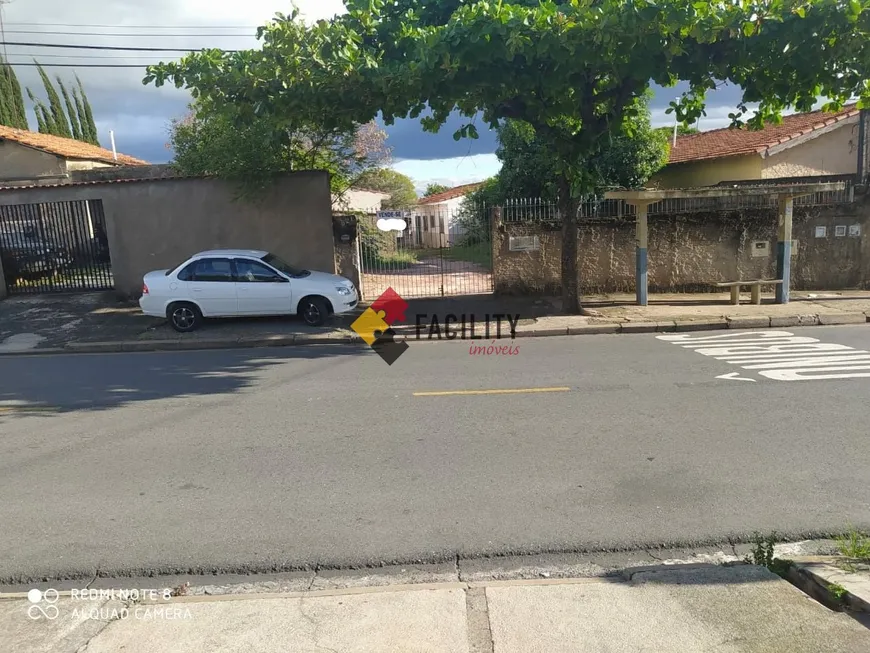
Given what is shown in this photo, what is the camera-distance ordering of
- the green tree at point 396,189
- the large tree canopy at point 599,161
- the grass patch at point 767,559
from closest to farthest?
the grass patch at point 767,559, the large tree canopy at point 599,161, the green tree at point 396,189

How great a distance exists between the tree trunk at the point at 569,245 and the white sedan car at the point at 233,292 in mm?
4334

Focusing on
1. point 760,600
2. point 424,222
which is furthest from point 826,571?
point 424,222

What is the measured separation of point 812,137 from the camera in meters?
19.0

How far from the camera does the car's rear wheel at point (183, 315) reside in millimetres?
11766

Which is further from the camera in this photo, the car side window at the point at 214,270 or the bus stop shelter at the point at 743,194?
the bus stop shelter at the point at 743,194

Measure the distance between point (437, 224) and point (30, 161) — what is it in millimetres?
16635

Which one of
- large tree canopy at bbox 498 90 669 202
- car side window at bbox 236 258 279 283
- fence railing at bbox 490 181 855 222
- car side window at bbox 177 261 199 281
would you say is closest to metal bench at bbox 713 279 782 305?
fence railing at bbox 490 181 855 222

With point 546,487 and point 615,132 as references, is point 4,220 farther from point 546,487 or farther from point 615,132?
point 546,487

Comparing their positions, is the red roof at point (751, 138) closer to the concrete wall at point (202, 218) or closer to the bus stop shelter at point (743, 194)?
the bus stop shelter at point (743, 194)

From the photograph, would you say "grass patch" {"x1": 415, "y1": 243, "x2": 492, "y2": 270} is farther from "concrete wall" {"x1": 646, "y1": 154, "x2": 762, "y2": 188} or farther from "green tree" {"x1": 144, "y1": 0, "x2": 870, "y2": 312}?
"green tree" {"x1": 144, "y1": 0, "x2": 870, "y2": 312}

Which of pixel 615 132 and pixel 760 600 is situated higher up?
pixel 615 132

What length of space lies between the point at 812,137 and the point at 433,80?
49.7ft

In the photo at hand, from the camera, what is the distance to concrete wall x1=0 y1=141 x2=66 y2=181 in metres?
22.1

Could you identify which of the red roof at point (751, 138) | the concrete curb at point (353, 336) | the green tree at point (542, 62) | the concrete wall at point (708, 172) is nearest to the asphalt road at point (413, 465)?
the concrete curb at point (353, 336)
